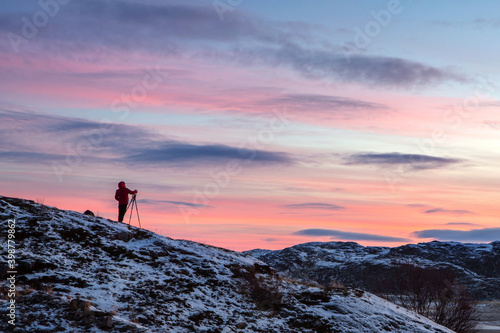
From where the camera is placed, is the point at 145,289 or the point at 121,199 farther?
the point at 121,199

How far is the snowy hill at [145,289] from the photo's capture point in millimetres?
13805

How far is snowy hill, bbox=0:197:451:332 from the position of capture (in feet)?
45.3

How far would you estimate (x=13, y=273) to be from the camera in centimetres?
1535

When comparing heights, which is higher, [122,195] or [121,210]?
[122,195]

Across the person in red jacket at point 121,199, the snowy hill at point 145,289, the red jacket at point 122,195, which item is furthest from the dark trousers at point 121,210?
the snowy hill at point 145,289

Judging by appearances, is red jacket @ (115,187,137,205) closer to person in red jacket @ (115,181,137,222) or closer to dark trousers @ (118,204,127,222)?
person in red jacket @ (115,181,137,222)

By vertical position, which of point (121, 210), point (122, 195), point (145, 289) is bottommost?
point (145, 289)

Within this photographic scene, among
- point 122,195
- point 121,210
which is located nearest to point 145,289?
point 121,210

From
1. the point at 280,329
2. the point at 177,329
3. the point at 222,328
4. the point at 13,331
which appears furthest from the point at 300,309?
the point at 13,331

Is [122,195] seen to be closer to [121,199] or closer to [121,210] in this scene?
[121,199]

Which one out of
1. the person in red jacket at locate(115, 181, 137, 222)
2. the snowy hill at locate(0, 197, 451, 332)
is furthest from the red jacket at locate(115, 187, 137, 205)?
the snowy hill at locate(0, 197, 451, 332)

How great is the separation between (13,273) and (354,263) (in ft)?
606

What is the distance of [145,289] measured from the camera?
16328 millimetres

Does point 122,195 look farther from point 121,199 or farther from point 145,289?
point 145,289
